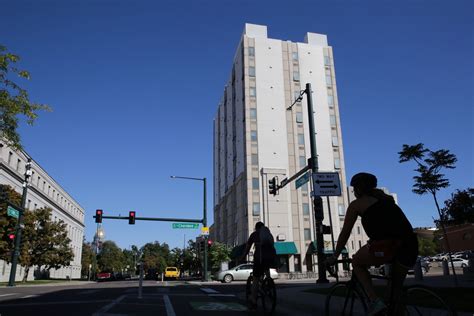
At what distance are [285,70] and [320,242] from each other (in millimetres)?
45733

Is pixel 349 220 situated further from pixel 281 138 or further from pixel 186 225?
pixel 281 138

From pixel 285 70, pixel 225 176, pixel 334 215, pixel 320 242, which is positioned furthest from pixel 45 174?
pixel 320 242

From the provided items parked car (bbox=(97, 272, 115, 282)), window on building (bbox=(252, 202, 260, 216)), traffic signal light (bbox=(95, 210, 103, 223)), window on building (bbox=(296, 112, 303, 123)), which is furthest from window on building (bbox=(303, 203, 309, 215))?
traffic signal light (bbox=(95, 210, 103, 223))

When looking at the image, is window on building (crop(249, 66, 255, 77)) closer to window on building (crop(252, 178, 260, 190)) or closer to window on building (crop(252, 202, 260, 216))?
window on building (crop(252, 178, 260, 190))

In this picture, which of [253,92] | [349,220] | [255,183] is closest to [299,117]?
[253,92]

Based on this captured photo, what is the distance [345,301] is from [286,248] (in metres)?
46.4

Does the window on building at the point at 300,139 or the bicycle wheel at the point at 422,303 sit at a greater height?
the window on building at the point at 300,139

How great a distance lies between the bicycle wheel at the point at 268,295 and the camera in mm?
7389

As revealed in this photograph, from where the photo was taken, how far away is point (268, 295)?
755cm

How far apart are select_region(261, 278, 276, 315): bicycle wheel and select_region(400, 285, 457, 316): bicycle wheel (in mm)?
3573

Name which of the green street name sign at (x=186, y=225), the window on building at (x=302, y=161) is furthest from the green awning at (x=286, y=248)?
the green street name sign at (x=186, y=225)

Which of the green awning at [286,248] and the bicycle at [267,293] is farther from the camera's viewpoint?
the green awning at [286,248]

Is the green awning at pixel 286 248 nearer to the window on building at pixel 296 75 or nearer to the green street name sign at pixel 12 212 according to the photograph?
the window on building at pixel 296 75

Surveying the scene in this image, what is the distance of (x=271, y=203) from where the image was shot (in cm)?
5306
